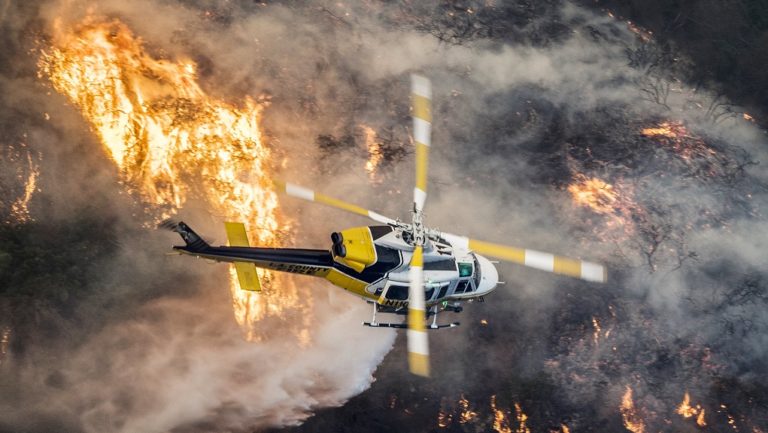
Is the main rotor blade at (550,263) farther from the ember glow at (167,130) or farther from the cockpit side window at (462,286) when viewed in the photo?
the ember glow at (167,130)

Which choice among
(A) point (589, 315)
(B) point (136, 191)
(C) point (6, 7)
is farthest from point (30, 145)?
(A) point (589, 315)

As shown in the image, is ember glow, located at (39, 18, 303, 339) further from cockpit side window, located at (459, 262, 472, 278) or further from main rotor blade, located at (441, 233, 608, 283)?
main rotor blade, located at (441, 233, 608, 283)

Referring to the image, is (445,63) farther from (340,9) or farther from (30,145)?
(30,145)

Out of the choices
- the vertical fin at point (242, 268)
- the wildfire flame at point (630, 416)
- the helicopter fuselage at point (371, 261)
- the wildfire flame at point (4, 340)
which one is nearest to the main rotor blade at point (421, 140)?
the helicopter fuselage at point (371, 261)

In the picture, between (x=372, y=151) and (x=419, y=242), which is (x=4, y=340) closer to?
(x=419, y=242)

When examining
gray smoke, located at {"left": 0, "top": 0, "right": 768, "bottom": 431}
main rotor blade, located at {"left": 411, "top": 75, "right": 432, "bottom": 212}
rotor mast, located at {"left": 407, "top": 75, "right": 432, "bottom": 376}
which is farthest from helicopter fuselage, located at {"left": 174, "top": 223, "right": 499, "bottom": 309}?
gray smoke, located at {"left": 0, "top": 0, "right": 768, "bottom": 431}

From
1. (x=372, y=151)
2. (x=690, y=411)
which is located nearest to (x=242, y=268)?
(x=372, y=151)
